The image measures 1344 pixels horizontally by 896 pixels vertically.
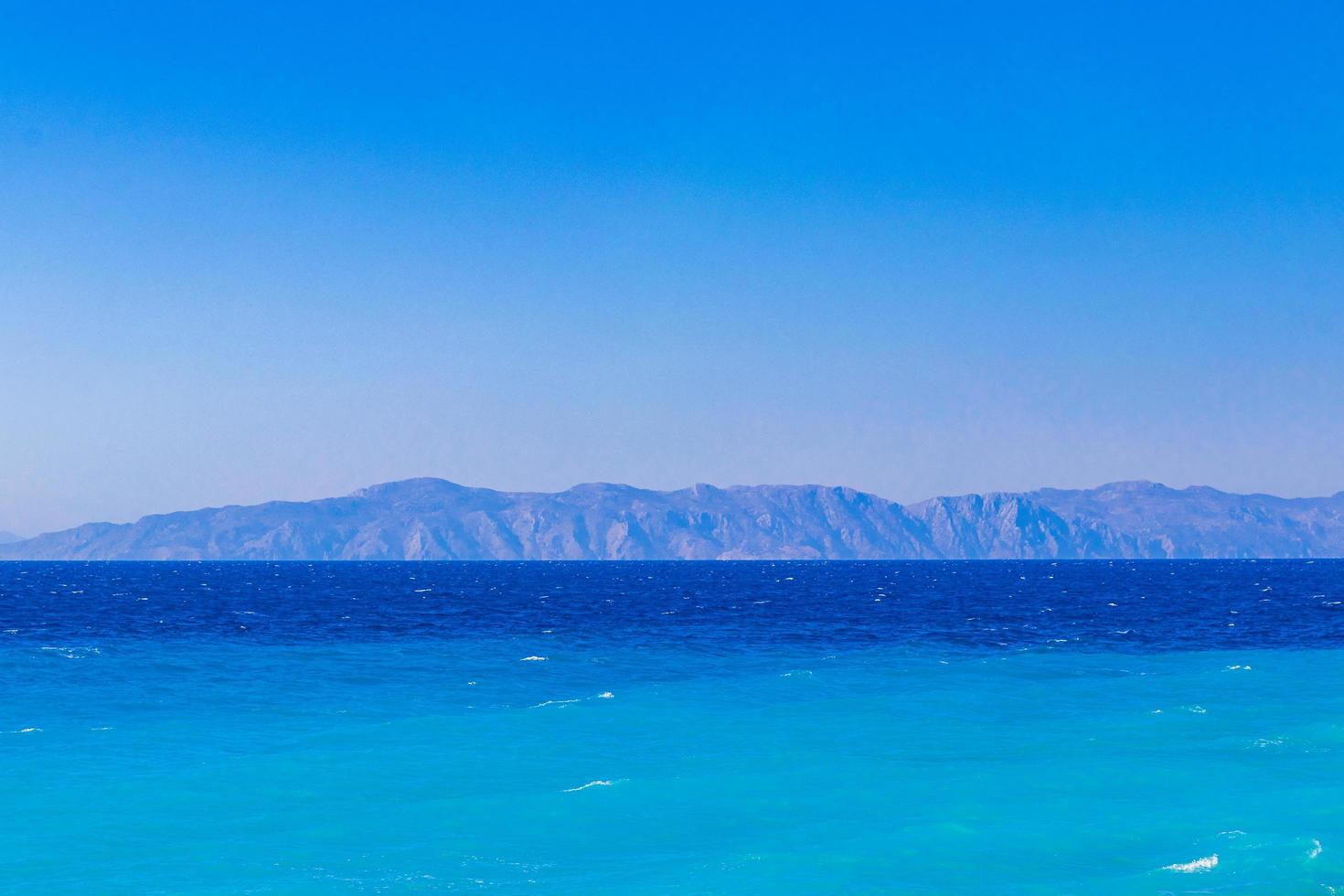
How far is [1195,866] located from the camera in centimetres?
2312

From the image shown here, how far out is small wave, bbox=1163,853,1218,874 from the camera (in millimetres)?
22844

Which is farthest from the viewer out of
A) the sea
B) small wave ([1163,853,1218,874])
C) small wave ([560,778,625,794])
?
small wave ([560,778,625,794])

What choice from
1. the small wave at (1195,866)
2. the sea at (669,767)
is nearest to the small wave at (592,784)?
the sea at (669,767)

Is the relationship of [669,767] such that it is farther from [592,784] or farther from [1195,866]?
[1195,866]

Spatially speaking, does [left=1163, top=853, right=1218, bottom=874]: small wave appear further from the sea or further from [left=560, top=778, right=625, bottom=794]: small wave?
[left=560, top=778, right=625, bottom=794]: small wave

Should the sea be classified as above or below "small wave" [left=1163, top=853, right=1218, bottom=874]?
A: above

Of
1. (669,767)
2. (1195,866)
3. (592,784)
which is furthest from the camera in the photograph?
(669,767)

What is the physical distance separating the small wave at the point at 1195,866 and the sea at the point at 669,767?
7 centimetres

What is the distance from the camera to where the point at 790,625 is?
87750 mm

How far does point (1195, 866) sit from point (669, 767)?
14.7m

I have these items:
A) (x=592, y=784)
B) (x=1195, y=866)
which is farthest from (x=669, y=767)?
(x=1195, y=866)

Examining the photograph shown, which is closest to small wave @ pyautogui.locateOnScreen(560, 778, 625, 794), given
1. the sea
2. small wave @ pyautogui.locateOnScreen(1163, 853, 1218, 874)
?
the sea

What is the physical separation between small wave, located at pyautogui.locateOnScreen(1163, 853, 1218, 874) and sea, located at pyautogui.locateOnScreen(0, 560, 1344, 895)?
0.23 feet

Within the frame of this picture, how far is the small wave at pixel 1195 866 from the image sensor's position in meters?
22.8
